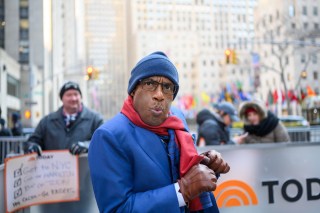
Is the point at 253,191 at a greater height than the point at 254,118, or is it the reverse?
the point at 254,118

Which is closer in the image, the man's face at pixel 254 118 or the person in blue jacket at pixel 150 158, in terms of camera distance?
the person in blue jacket at pixel 150 158

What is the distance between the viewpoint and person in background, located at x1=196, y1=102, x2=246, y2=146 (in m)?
5.44

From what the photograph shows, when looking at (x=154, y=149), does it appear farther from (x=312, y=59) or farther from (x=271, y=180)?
(x=312, y=59)

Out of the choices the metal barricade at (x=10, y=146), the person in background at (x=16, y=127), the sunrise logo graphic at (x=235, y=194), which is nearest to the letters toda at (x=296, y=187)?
the sunrise logo graphic at (x=235, y=194)

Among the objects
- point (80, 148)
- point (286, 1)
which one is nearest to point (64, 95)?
point (80, 148)

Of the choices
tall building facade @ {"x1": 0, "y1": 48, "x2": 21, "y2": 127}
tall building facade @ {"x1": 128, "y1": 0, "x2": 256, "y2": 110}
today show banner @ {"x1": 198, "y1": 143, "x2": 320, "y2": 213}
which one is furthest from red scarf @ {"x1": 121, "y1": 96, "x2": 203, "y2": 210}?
tall building facade @ {"x1": 128, "y1": 0, "x2": 256, "y2": 110}

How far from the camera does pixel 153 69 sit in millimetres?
1745

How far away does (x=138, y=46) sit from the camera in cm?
7831

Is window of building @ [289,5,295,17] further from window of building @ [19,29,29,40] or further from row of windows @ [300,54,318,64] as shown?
window of building @ [19,29,29,40]

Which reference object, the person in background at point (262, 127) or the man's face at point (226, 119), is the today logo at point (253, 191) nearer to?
the person in background at point (262, 127)

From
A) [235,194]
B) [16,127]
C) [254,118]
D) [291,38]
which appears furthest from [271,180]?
[291,38]

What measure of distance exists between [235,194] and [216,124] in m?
2.22

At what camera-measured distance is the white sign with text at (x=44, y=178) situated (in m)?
2.99

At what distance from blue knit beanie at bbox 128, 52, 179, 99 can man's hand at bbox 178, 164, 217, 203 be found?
466 mm
